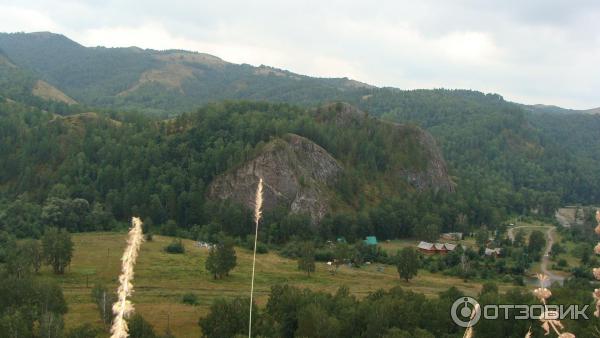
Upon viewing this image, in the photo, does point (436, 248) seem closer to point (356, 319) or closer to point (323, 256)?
point (323, 256)

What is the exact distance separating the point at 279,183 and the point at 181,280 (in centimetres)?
4713

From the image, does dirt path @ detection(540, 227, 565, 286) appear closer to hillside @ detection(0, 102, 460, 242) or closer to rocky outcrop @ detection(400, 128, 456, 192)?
hillside @ detection(0, 102, 460, 242)

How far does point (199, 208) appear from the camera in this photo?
121m

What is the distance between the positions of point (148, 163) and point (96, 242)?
37.7m

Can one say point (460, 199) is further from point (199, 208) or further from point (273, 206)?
point (199, 208)

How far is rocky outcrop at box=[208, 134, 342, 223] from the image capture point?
120312mm

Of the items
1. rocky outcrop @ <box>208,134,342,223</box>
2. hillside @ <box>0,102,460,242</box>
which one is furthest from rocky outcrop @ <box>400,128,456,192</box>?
rocky outcrop @ <box>208,134,342,223</box>

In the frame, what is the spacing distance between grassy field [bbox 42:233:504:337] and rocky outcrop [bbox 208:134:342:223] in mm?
19320

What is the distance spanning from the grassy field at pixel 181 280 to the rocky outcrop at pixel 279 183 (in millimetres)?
19320

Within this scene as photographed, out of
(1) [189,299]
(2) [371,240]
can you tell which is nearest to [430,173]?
(2) [371,240]

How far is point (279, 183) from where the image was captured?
400 feet

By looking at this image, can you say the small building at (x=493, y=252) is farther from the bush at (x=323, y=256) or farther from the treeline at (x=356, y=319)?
the treeline at (x=356, y=319)

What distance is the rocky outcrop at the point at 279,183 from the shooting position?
120312 millimetres

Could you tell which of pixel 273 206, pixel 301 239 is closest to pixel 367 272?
pixel 301 239
